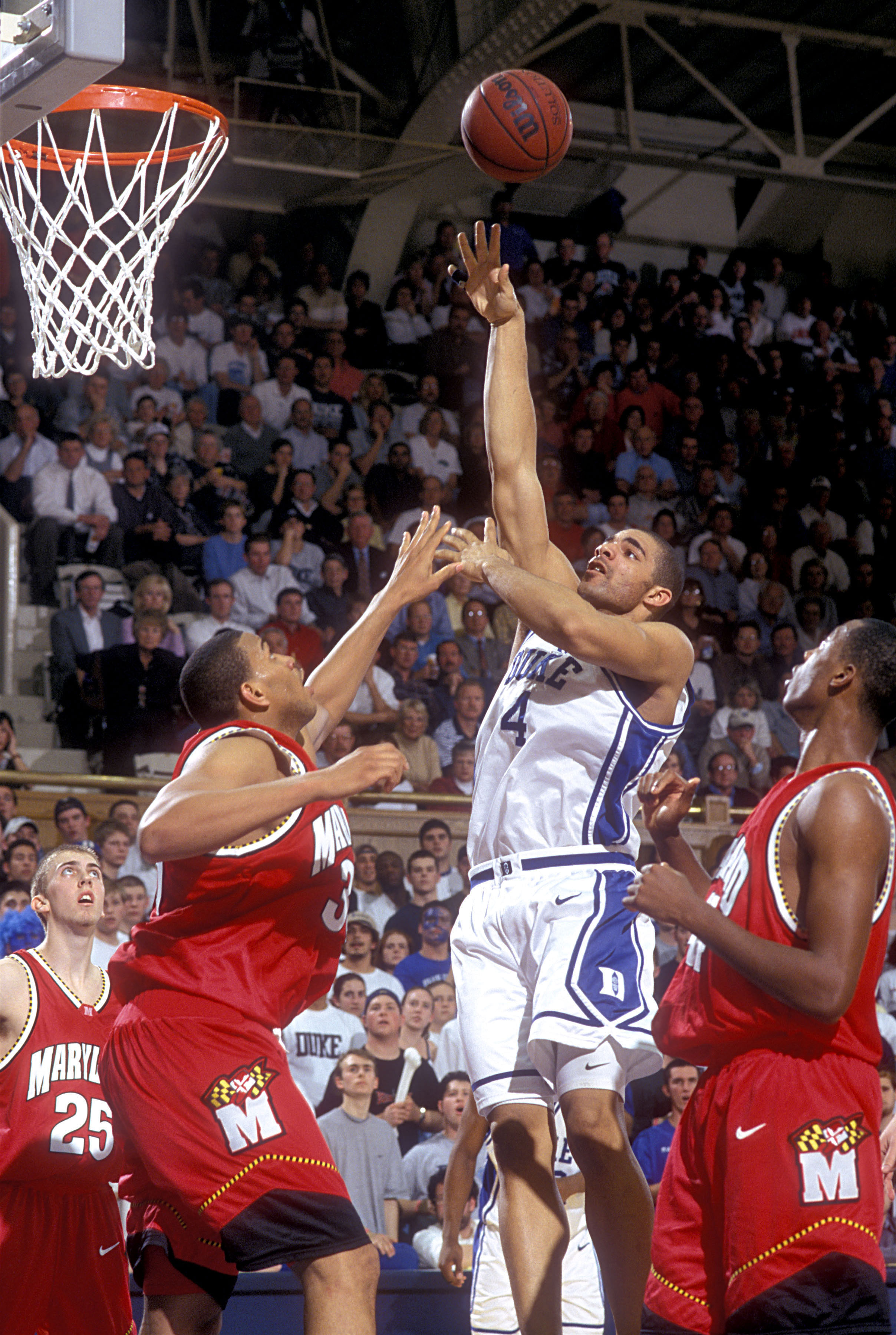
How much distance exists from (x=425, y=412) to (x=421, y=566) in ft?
26.1

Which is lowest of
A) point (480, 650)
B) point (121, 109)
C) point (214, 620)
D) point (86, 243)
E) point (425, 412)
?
point (480, 650)

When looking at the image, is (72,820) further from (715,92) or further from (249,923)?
(715,92)

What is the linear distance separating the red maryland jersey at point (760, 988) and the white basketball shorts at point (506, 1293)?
143 cm

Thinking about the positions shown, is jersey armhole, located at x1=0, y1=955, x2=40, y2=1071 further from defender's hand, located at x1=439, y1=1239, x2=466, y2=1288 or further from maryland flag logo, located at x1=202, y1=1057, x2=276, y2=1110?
maryland flag logo, located at x1=202, y1=1057, x2=276, y2=1110

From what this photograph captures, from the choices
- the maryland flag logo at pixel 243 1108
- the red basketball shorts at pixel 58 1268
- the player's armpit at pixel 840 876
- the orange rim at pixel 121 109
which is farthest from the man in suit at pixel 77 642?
the player's armpit at pixel 840 876

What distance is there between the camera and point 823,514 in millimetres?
12336

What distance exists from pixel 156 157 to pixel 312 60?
7.95 m

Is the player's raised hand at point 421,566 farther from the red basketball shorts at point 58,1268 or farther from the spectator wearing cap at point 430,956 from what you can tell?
the spectator wearing cap at point 430,956

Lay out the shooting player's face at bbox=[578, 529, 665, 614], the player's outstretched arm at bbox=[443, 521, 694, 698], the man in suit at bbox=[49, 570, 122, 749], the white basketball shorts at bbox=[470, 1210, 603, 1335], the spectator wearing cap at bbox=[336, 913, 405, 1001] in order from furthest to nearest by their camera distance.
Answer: the man in suit at bbox=[49, 570, 122, 749] < the spectator wearing cap at bbox=[336, 913, 405, 1001] < the white basketball shorts at bbox=[470, 1210, 603, 1335] < the shooting player's face at bbox=[578, 529, 665, 614] < the player's outstretched arm at bbox=[443, 521, 694, 698]

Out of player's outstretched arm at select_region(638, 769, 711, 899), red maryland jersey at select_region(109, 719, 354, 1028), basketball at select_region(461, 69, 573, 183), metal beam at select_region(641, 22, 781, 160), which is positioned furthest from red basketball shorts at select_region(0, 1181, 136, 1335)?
metal beam at select_region(641, 22, 781, 160)

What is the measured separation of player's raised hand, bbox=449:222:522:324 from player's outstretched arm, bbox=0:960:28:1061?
8.20 feet

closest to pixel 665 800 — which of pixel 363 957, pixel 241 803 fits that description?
pixel 241 803

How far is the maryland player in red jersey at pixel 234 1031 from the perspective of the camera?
302 cm

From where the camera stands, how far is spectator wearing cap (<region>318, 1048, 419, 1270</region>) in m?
6.77
